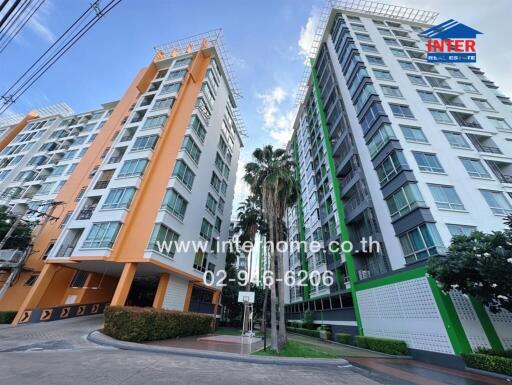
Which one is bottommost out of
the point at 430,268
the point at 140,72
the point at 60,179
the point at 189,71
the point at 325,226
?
the point at 430,268

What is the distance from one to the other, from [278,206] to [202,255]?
11.6m

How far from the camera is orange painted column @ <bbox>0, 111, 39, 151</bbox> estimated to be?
171 feet

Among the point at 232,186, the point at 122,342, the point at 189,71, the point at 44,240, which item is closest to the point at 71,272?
the point at 44,240

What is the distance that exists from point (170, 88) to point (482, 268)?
34902 mm

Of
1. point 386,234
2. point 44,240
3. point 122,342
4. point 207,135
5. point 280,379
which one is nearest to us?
point 280,379

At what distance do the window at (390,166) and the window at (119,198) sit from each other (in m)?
25.4

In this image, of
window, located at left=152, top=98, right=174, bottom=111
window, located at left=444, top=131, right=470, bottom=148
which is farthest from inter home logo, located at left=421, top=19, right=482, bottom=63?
window, located at left=152, top=98, right=174, bottom=111

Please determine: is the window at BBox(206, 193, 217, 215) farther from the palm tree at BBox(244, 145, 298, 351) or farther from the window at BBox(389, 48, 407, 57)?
the window at BBox(389, 48, 407, 57)

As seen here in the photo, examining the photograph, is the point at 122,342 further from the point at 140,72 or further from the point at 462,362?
the point at 140,72

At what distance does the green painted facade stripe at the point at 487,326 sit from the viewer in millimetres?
13414

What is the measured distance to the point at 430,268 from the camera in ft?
45.9

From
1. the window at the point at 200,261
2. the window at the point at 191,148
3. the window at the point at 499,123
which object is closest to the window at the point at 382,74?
the window at the point at 499,123

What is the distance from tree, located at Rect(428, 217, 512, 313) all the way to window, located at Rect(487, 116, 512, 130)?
68.7 ft

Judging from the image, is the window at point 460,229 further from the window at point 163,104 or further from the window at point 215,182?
the window at point 163,104
